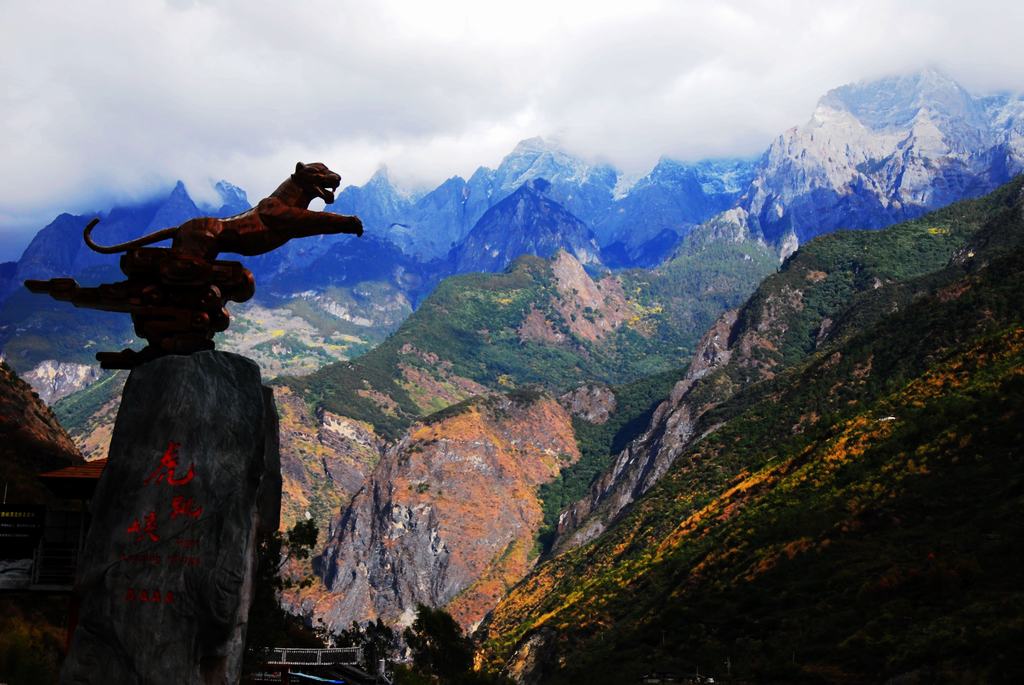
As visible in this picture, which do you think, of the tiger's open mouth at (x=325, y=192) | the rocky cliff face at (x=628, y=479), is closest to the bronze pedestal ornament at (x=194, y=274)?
the tiger's open mouth at (x=325, y=192)

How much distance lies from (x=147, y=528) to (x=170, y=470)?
1.01 m

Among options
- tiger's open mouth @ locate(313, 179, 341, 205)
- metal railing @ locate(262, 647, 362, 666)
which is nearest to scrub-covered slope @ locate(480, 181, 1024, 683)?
metal railing @ locate(262, 647, 362, 666)

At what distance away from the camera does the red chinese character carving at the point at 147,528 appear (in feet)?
57.2

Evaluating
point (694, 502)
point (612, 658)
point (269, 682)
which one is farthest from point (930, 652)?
point (694, 502)

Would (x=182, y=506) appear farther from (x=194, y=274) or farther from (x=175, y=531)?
(x=194, y=274)

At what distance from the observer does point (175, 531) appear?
57.3 feet

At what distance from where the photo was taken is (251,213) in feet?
65.4

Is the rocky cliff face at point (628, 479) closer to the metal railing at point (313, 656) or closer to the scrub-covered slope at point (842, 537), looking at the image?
the scrub-covered slope at point (842, 537)

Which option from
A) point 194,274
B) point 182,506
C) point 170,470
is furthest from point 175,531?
point 194,274

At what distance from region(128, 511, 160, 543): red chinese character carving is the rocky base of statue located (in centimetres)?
2

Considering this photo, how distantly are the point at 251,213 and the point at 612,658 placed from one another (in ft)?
195

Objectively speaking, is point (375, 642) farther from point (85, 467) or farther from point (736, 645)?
point (85, 467)

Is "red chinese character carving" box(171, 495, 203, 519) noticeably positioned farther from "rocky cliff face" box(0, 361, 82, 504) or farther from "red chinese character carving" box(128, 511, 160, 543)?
"rocky cliff face" box(0, 361, 82, 504)

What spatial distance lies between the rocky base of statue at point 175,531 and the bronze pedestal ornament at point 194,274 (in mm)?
915
